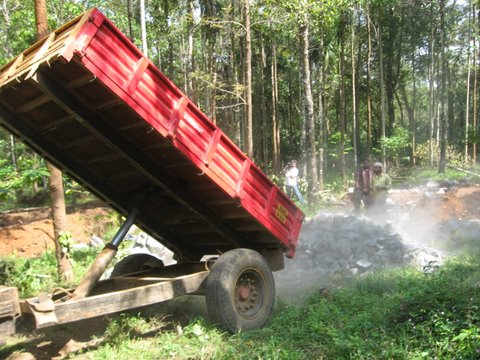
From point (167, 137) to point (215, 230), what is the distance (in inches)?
80.9

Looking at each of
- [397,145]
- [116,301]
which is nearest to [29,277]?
[116,301]

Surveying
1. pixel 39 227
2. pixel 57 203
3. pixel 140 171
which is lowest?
pixel 39 227

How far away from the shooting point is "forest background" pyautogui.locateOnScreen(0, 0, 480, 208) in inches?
658

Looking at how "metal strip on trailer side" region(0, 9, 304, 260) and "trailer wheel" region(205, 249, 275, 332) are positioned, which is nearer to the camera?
"metal strip on trailer side" region(0, 9, 304, 260)

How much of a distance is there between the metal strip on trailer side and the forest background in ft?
15.6

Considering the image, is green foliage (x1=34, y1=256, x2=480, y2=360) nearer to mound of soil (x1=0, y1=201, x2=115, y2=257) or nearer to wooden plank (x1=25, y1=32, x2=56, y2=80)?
wooden plank (x1=25, y1=32, x2=56, y2=80)

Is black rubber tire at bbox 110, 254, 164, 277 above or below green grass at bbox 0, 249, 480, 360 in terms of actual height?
above

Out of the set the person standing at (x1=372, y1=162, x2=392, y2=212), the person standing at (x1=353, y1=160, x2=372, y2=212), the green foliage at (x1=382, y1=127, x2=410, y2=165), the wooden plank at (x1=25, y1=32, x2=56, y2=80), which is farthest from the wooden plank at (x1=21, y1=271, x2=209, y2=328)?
the green foliage at (x1=382, y1=127, x2=410, y2=165)

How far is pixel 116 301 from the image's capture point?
470cm

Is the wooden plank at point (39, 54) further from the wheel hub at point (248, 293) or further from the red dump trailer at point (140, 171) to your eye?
the wheel hub at point (248, 293)

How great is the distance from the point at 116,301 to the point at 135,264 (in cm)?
225

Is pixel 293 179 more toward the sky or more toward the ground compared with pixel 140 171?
more toward the ground

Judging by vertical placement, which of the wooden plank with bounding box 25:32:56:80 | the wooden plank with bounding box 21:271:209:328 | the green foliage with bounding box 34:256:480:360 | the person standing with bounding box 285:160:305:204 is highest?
the wooden plank with bounding box 25:32:56:80

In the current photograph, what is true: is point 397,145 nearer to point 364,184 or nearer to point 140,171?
point 364,184
